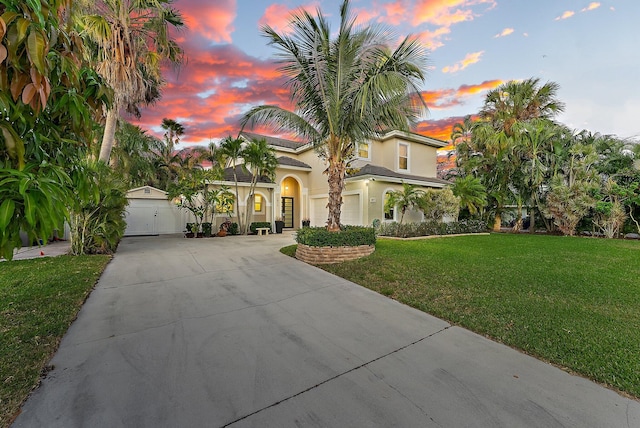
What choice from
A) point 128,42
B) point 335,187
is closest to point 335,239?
point 335,187

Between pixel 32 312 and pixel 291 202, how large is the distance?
15.3 m

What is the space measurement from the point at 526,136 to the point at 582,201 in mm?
4797

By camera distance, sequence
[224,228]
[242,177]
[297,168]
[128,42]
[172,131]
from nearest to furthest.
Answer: [128,42], [224,228], [242,177], [297,168], [172,131]

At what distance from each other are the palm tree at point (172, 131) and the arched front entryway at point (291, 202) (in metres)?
12.8

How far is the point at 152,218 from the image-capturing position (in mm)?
15664

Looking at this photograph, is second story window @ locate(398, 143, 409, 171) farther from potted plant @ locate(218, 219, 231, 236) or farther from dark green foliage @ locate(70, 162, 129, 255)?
dark green foliage @ locate(70, 162, 129, 255)

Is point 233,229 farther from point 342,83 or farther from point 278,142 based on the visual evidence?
point 342,83

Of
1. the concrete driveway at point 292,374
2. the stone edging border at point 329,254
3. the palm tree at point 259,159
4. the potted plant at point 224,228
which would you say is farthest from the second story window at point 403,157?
the concrete driveway at point 292,374

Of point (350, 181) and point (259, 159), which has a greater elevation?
point (259, 159)

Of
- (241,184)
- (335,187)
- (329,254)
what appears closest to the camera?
(329,254)

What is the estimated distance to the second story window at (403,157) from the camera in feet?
54.2

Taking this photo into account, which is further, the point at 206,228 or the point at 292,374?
the point at 206,228

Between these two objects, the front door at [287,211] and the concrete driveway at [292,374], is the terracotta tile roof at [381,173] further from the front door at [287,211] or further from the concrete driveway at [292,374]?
the concrete driveway at [292,374]

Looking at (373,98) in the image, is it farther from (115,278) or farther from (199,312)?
(115,278)
